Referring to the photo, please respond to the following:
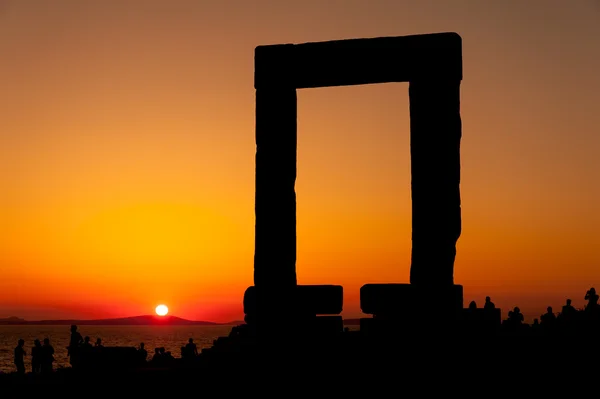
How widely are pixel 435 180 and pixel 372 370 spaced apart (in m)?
3.68

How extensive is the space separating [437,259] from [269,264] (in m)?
3.07

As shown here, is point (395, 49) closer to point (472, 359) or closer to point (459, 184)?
point (459, 184)

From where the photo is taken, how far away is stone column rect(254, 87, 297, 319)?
16.8 meters

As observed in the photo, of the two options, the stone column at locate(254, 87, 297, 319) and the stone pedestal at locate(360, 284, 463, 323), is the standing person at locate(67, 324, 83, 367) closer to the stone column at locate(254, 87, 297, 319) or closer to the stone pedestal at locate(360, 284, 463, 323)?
the stone column at locate(254, 87, 297, 319)

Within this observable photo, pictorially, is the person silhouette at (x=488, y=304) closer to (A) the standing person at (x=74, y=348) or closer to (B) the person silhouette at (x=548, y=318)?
(B) the person silhouette at (x=548, y=318)

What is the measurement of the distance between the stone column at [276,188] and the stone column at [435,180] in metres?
2.25

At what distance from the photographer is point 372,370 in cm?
1408

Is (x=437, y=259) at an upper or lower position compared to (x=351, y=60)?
lower

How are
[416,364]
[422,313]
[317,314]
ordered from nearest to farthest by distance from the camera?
Result: [416,364] < [422,313] < [317,314]

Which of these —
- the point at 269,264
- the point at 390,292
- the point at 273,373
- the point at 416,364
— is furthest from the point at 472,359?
the point at 269,264

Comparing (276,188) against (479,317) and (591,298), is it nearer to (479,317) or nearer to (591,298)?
(479,317)

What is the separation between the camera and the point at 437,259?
51.9 feet

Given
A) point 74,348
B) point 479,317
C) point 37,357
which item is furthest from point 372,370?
point 37,357

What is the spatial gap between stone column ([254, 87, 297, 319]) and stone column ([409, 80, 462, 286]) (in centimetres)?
225
